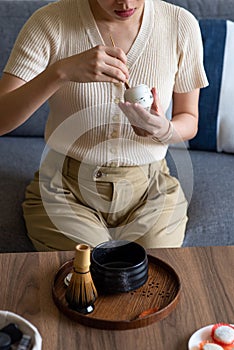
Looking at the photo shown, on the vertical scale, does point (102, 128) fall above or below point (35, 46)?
below

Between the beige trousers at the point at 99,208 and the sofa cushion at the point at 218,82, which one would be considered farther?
the sofa cushion at the point at 218,82

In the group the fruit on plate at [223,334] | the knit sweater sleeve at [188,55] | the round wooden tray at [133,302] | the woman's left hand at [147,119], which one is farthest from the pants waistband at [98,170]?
the fruit on plate at [223,334]

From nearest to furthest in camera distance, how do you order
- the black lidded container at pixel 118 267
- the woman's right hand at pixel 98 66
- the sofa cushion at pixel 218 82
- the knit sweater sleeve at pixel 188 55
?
the black lidded container at pixel 118 267 → the woman's right hand at pixel 98 66 → the knit sweater sleeve at pixel 188 55 → the sofa cushion at pixel 218 82

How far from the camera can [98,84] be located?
1.65 meters

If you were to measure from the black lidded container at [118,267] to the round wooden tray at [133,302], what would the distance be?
20 mm

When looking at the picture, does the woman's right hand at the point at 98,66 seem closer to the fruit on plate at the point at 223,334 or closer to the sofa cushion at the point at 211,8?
the fruit on plate at the point at 223,334

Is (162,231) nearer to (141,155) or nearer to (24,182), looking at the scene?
(141,155)

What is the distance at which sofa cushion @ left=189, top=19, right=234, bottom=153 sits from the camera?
84.4 inches

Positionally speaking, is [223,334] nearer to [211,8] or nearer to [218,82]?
[218,82]

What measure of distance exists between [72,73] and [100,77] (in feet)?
0.22

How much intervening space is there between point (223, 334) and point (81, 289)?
27cm

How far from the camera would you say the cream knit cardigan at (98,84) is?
1.63 m

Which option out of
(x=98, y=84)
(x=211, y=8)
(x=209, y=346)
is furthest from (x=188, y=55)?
(x=209, y=346)

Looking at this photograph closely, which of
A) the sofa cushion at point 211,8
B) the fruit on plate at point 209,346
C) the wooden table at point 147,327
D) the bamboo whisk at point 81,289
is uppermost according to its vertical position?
the sofa cushion at point 211,8
